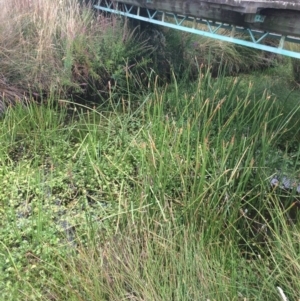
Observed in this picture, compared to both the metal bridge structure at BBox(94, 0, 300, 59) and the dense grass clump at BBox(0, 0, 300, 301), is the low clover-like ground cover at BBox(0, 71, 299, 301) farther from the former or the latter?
the metal bridge structure at BBox(94, 0, 300, 59)

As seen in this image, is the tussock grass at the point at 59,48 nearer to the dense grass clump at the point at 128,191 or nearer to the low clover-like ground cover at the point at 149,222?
the dense grass clump at the point at 128,191

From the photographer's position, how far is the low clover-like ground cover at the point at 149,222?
1846mm

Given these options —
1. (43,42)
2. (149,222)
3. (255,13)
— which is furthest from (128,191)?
(43,42)

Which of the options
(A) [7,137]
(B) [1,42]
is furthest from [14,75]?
(A) [7,137]

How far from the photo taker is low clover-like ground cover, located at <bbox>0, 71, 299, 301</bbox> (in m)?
1.85

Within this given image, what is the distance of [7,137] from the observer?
3.39 meters

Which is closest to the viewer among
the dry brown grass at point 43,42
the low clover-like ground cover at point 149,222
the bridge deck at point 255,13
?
the low clover-like ground cover at point 149,222

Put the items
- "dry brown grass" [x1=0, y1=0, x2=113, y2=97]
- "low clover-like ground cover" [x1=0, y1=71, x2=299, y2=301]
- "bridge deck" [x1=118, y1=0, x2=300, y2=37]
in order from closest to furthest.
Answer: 1. "low clover-like ground cover" [x1=0, y1=71, x2=299, y2=301]
2. "bridge deck" [x1=118, y1=0, x2=300, y2=37]
3. "dry brown grass" [x1=0, y1=0, x2=113, y2=97]

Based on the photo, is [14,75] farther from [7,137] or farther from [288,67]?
[288,67]

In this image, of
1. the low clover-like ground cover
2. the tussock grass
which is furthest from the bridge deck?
the tussock grass

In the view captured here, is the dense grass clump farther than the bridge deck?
No

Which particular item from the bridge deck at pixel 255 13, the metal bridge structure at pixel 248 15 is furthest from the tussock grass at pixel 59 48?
the bridge deck at pixel 255 13

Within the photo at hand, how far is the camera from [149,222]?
2188 mm

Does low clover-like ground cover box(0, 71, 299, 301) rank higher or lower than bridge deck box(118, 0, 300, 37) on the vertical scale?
lower
